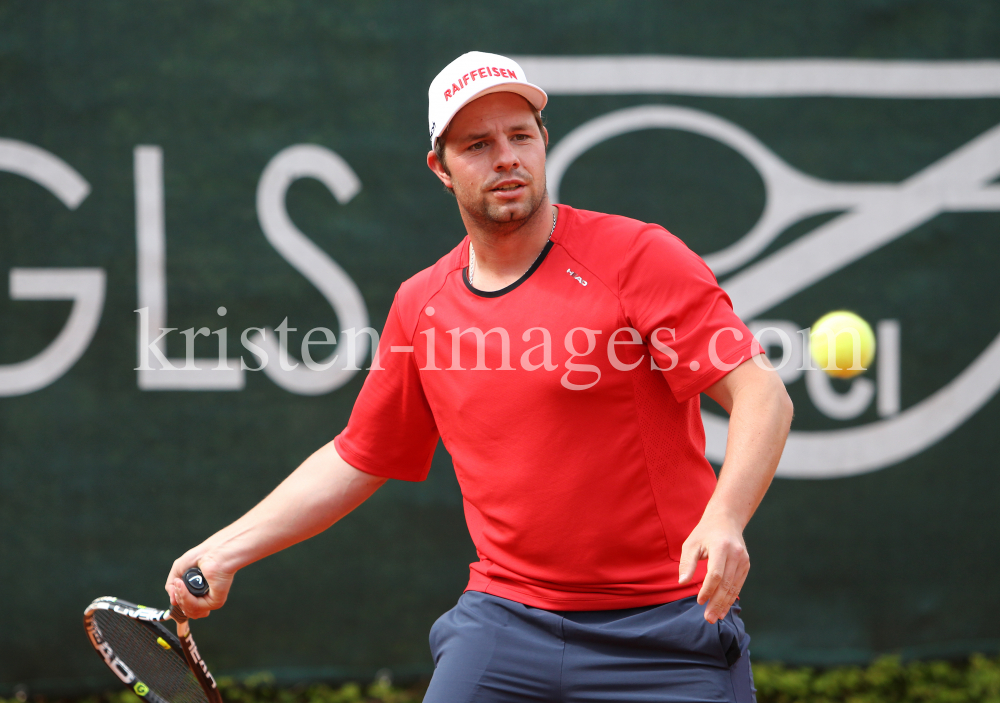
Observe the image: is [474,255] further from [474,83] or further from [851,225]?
[851,225]

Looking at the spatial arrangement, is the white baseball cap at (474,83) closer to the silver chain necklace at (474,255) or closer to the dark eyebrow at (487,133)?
the dark eyebrow at (487,133)

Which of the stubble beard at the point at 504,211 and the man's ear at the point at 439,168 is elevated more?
the man's ear at the point at 439,168

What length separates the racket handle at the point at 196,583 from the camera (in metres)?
2.02

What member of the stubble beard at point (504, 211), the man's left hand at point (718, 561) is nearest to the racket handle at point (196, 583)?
the stubble beard at point (504, 211)

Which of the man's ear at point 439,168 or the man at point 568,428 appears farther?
the man's ear at point 439,168

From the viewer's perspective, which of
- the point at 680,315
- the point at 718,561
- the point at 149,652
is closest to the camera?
the point at 718,561

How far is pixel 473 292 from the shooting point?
1.99 metres

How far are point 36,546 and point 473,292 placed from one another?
247 centimetres

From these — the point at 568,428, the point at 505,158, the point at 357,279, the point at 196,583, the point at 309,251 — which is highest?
the point at 309,251

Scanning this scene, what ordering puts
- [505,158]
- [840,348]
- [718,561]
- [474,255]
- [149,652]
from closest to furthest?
[718,561] → [505,158] → [474,255] → [149,652] → [840,348]

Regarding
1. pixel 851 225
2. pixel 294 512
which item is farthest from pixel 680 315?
pixel 851 225

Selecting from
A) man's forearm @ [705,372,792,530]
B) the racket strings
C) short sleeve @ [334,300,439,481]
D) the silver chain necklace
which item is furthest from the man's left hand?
the racket strings

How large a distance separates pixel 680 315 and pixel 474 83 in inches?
26.7

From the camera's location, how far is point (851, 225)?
3545mm
